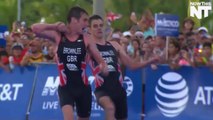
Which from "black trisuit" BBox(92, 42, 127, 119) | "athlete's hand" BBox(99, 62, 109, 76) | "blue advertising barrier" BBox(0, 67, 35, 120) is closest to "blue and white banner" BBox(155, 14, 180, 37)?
"black trisuit" BBox(92, 42, 127, 119)

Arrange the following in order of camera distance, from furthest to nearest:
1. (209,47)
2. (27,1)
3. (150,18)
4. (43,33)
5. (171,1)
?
(27,1) < (171,1) < (150,18) < (209,47) < (43,33)

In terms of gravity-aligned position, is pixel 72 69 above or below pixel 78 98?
above

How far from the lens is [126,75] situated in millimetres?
16188

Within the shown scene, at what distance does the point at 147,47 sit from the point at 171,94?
1303mm

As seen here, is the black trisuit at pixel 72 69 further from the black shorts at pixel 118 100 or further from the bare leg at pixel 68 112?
the black shorts at pixel 118 100

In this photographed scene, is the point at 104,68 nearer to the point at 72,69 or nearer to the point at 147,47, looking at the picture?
the point at 72,69

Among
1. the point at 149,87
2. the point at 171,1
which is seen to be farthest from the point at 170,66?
the point at 171,1

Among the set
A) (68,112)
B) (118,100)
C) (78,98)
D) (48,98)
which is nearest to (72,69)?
(78,98)

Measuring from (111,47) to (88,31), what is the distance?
506mm

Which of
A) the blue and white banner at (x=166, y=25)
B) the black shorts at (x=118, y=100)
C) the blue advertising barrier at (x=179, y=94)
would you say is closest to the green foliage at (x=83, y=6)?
the blue advertising barrier at (x=179, y=94)

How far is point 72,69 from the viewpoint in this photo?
12.0 metres

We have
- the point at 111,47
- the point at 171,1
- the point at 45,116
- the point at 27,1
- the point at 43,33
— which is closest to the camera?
the point at 43,33

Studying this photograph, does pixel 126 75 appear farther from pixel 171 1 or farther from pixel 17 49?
pixel 171 1

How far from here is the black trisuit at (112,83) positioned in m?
12.8
